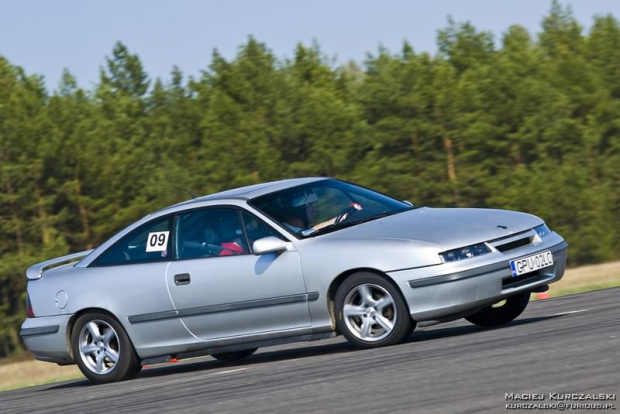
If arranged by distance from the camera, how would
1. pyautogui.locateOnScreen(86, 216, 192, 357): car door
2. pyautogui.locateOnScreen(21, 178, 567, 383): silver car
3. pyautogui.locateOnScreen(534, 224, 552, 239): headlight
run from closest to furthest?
pyautogui.locateOnScreen(21, 178, 567, 383): silver car
pyautogui.locateOnScreen(534, 224, 552, 239): headlight
pyautogui.locateOnScreen(86, 216, 192, 357): car door

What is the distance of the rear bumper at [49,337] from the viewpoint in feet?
32.2

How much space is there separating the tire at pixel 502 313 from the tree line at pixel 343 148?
129 feet

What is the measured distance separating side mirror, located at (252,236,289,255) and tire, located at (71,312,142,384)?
65.5 inches

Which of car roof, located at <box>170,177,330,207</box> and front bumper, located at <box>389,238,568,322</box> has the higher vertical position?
car roof, located at <box>170,177,330,207</box>

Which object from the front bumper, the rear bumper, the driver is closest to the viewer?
the front bumper

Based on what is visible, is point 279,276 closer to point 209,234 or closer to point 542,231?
point 209,234

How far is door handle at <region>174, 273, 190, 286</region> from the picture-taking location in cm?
919

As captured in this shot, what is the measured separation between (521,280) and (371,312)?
1177mm

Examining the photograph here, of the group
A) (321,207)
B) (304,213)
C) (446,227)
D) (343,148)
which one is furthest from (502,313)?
(343,148)

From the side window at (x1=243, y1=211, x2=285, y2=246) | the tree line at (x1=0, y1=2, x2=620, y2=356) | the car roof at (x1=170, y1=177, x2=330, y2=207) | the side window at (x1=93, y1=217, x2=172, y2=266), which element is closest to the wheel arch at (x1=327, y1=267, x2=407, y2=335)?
the side window at (x1=243, y1=211, x2=285, y2=246)

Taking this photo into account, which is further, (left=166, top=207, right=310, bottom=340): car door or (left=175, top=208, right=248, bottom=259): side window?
(left=175, top=208, right=248, bottom=259): side window

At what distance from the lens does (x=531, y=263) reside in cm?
841

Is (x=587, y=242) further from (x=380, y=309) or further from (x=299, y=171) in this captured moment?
(x=380, y=309)

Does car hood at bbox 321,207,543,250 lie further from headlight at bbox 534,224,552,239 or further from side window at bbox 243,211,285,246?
side window at bbox 243,211,285,246
